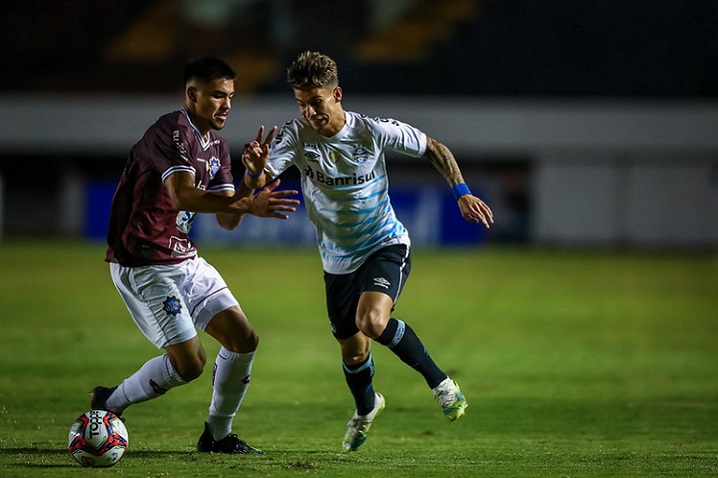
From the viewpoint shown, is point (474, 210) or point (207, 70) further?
point (474, 210)

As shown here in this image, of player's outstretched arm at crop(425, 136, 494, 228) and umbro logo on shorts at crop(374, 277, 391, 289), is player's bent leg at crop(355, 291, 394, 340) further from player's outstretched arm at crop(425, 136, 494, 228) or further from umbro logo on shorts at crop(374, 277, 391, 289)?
player's outstretched arm at crop(425, 136, 494, 228)

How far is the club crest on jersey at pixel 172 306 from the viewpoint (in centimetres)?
616

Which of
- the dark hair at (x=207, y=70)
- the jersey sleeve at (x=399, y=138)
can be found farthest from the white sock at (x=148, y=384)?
the jersey sleeve at (x=399, y=138)

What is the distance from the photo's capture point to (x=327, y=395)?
364 inches

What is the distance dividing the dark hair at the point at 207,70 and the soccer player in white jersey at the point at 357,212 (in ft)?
1.43

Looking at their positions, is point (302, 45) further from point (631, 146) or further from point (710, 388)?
point (710, 388)

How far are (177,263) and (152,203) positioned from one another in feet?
1.24

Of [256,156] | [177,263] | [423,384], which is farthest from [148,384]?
[423,384]

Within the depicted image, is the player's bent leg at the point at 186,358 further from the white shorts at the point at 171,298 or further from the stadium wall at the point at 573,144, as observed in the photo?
the stadium wall at the point at 573,144

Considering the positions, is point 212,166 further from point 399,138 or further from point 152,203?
point 399,138

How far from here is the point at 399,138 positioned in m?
6.76

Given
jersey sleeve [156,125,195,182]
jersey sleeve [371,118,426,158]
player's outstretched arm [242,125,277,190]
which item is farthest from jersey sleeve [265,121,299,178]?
jersey sleeve [156,125,195,182]

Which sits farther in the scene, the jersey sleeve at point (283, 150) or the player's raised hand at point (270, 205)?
the jersey sleeve at point (283, 150)

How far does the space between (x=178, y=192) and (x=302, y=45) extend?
33146 mm
